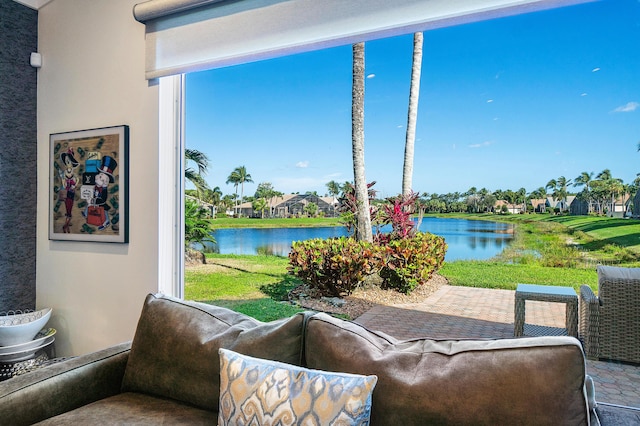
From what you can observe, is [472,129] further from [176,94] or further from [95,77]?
[95,77]

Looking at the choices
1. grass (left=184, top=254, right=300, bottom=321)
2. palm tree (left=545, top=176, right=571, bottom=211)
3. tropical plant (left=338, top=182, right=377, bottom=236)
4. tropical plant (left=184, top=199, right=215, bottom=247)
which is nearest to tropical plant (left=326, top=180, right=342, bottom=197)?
tropical plant (left=338, top=182, right=377, bottom=236)

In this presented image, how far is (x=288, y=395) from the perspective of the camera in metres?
1.19

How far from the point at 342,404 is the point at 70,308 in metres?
2.56

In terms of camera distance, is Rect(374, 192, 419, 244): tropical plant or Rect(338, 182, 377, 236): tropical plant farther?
Rect(338, 182, 377, 236): tropical plant

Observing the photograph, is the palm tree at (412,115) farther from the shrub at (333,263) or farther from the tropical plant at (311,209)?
the tropical plant at (311,209)

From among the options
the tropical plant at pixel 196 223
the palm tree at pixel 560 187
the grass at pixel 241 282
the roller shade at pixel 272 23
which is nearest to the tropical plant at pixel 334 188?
the grass at pixel 241 282

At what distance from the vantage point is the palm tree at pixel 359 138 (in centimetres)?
346

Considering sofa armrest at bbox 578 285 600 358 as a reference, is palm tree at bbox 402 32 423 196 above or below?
above

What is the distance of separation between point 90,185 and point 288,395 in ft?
7.47

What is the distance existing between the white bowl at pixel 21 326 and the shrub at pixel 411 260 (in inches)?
89.7

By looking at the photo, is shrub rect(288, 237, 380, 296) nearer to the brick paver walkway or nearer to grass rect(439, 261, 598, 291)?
the brick paver walkway

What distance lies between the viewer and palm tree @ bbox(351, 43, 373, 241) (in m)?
3.46

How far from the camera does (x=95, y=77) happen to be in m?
2.82

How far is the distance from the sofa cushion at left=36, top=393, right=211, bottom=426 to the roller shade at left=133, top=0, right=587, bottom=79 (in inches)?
67.9
